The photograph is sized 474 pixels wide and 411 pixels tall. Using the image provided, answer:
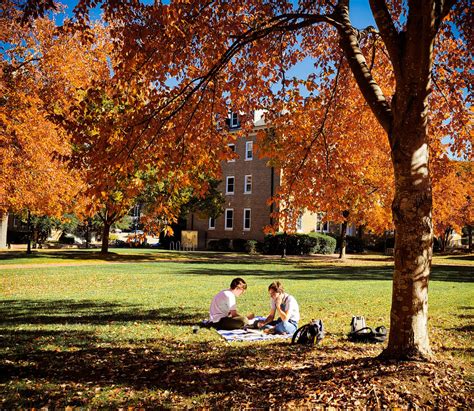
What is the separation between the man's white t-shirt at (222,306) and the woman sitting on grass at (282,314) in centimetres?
68

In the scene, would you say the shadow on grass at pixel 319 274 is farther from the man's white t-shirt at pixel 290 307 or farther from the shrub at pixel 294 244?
the shrub at pixel 294 244

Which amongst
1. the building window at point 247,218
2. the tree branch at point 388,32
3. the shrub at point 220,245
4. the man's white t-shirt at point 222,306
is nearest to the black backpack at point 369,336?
the man's white t-shirt at point 222,306

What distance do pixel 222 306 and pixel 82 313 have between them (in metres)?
3.54

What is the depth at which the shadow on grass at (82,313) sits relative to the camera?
855 centimetres

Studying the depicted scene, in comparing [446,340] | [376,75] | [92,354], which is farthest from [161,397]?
[376,75]

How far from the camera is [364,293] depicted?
43.2 feet

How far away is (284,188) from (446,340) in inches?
164

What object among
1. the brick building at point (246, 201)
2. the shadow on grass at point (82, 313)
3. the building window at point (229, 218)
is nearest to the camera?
the shadow on grass at point (82, 313)

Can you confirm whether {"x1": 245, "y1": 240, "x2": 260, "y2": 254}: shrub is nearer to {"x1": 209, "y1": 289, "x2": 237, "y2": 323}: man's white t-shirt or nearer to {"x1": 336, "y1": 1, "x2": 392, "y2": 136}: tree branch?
{"x1": 209, "y1": 289, "x2": 237, "y2": 323}: man's white t-shirt

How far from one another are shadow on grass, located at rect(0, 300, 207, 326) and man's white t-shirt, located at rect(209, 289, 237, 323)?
0.64m

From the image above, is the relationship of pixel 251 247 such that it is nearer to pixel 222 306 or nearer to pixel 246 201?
pixel 246 201

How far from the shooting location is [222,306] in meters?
8.05

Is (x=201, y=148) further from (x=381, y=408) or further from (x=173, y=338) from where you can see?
(x=381, y=408)

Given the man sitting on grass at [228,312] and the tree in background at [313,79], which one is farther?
the man sitting on grass at [228,312]
